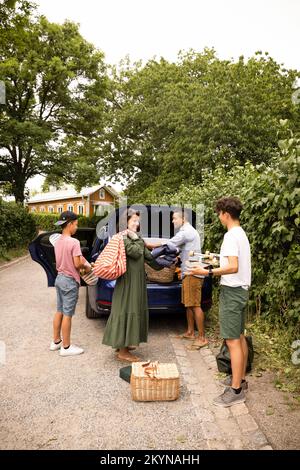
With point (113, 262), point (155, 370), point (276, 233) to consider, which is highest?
point (276, 233)

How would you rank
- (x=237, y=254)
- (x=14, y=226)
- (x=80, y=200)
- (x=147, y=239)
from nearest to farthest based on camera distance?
(x=237, y=254), (x=147, y=239), (x=14, y=226), (x=80, y=200)

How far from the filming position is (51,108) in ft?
88.9

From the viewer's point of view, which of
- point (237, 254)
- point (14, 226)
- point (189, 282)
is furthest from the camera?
point (14, 226)

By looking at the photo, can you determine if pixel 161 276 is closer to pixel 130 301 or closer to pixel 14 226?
pixel 130 301

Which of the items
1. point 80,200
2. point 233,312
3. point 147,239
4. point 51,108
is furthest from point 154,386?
point 80,200

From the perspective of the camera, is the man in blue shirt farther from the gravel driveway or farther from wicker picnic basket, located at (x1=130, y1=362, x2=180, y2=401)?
wicker picnic basket, located at (x1=130, y1=362, x2=180, y2=401)

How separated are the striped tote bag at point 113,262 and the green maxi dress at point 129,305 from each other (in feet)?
0.34

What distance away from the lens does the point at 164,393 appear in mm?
3699

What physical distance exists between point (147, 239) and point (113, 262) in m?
2.32

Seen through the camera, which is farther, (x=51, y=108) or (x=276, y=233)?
(x=51, y=108)

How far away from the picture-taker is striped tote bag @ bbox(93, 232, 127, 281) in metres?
4.37

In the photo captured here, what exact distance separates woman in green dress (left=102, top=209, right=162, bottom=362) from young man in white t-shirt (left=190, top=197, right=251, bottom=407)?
1.10 m

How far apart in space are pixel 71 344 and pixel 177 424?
256 cm

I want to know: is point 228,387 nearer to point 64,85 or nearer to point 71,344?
point 71,344
